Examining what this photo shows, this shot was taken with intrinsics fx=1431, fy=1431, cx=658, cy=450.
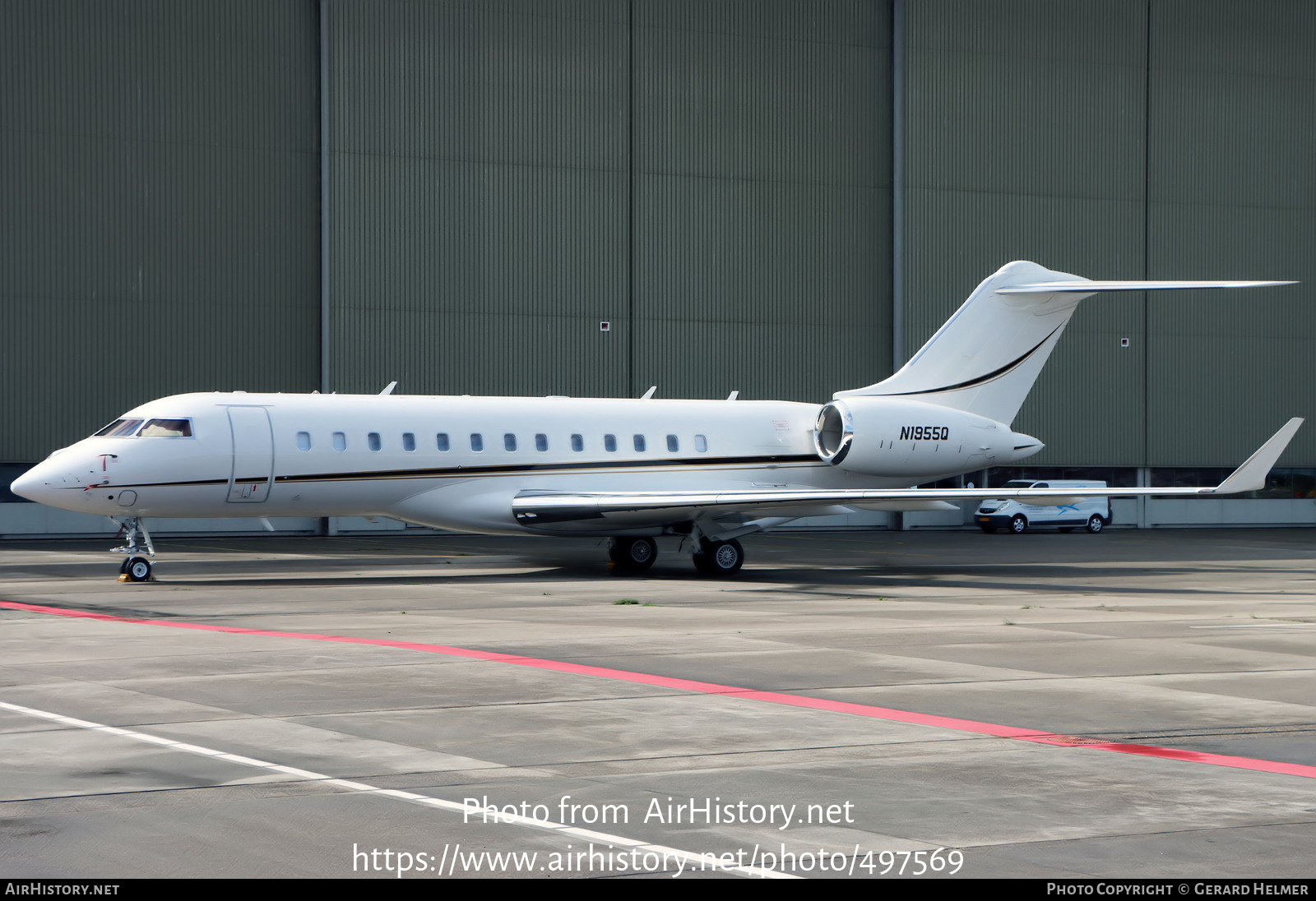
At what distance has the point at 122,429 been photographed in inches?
882

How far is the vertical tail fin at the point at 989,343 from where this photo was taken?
94.4 ft

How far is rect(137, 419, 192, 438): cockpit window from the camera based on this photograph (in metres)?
22.3

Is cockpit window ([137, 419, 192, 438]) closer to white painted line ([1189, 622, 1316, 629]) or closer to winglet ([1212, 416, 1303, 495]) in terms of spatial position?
white painted line ([1189, 622, 1316, 629])

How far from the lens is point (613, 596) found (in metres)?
20.5

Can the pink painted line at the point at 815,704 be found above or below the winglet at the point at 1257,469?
below

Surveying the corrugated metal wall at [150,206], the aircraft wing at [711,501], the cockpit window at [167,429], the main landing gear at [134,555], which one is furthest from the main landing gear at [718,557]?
the corrugated metal wall at [150,206]

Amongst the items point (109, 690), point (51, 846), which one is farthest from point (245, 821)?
point (109, 690)

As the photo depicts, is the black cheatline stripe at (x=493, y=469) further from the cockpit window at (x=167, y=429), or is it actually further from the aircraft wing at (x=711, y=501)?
the cockpit window at (x=167, y=429)

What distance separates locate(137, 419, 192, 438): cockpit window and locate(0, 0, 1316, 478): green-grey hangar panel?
15722 millimetres

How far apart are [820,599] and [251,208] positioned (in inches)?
945

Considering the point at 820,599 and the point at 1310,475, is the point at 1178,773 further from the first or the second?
the point at 1310,475

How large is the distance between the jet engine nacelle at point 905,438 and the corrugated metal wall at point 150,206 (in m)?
17.3

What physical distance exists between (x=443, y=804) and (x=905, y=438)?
21333 millimetres

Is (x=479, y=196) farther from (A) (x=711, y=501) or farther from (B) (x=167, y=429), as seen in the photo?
(B) (x=167, y=429)
